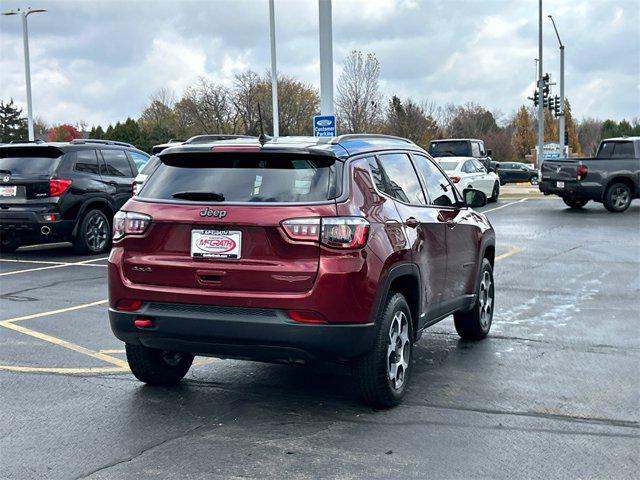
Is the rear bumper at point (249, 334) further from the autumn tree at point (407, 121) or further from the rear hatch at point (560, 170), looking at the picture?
the autumn tree at point (407, 121)

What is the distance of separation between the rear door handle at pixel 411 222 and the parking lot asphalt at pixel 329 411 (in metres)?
1.16

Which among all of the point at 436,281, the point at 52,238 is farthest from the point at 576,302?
the point at 52,238

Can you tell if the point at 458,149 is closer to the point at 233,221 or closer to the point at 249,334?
the point at 233,221

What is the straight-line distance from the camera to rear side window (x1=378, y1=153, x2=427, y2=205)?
19.5ft

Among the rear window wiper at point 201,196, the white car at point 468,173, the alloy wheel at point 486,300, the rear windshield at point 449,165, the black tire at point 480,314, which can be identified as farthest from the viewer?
the rear windshield at point 449,165

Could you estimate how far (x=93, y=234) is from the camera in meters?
14.6

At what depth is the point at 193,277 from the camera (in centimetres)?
516

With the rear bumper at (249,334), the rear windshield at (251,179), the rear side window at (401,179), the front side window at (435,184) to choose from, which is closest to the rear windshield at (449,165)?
the front side window at (435,184)

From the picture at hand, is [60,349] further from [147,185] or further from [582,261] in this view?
[582,261]

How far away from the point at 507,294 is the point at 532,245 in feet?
18.3

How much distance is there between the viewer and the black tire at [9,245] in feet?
48.5

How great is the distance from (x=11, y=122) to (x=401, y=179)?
9708 centimetres

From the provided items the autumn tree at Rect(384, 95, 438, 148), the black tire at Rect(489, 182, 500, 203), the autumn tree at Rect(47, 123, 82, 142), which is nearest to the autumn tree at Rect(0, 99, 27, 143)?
the autumn tree at Rect(47, 123, 82, 142)

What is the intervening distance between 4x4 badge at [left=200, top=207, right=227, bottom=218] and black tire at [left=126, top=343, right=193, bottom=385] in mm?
1121
